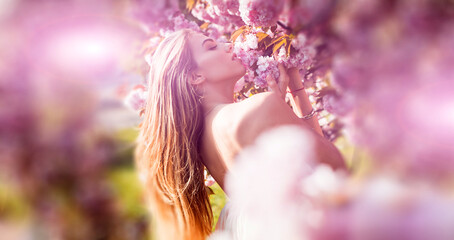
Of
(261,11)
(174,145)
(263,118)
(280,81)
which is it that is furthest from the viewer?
(280,81)

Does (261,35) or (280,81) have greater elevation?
(261,35)

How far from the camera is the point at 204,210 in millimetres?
1688

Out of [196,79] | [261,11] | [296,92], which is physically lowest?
[296,92]

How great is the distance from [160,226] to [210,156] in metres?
0.45

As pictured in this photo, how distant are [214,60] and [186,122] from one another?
0.96ft

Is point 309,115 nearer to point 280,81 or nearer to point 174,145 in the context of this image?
point 280,81

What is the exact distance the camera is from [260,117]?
1267 millimetres

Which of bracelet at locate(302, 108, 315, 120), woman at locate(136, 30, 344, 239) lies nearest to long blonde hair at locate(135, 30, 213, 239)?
woman at locate(136, 30, 344, 239)

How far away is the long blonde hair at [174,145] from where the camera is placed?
152 cm

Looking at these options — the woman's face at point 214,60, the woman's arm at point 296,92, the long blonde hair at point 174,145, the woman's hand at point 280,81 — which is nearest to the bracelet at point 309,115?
the woman's arm at point 296,92

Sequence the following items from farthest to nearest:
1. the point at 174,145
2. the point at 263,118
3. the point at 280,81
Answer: the point at 280,81 → the point at 174,145 → the point at 263,118

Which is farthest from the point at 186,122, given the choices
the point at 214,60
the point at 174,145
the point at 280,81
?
the point at 280,81

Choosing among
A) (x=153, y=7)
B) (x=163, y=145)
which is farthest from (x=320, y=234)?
(x=153, y=7)

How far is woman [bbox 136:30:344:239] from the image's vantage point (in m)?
1.51
